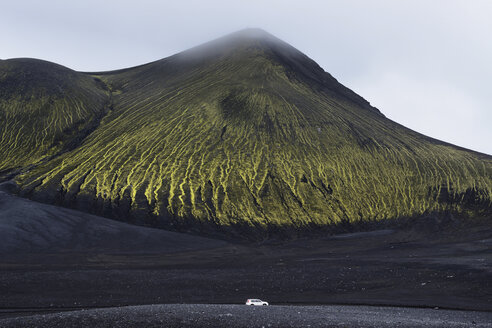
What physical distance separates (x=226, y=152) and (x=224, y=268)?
3693 centimetres

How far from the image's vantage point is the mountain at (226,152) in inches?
2352

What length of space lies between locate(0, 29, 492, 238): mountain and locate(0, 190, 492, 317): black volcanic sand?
7698mm

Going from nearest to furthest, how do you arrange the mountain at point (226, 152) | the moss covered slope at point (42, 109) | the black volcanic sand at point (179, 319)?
the black volcanic sand at point (179, 319) < the mountain at point (226, 152) < the moss covered slope at point (42, 109)

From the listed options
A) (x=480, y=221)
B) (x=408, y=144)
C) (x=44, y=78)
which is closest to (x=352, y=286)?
(x=480, y=221)

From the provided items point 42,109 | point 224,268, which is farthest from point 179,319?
point 42,109

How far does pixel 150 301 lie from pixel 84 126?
65.6 metres

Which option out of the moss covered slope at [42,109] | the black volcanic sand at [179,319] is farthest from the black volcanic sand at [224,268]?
the moss covered slope at [42,109]

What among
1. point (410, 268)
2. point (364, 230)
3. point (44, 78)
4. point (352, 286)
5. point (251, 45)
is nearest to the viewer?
point (352, 286)

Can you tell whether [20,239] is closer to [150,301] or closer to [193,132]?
[150,301]

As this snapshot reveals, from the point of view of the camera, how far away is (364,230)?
59.9 metres

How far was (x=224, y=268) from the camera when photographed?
3638 centimetres

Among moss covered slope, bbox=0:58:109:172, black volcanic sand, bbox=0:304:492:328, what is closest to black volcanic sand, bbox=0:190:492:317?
black volcanic sand, bbox=0:304:492:328

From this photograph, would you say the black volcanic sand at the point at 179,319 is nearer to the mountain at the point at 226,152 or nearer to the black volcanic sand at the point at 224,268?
the black volcanic sand at the point at 224,268

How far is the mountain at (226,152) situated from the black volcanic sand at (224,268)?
25.3 feet
